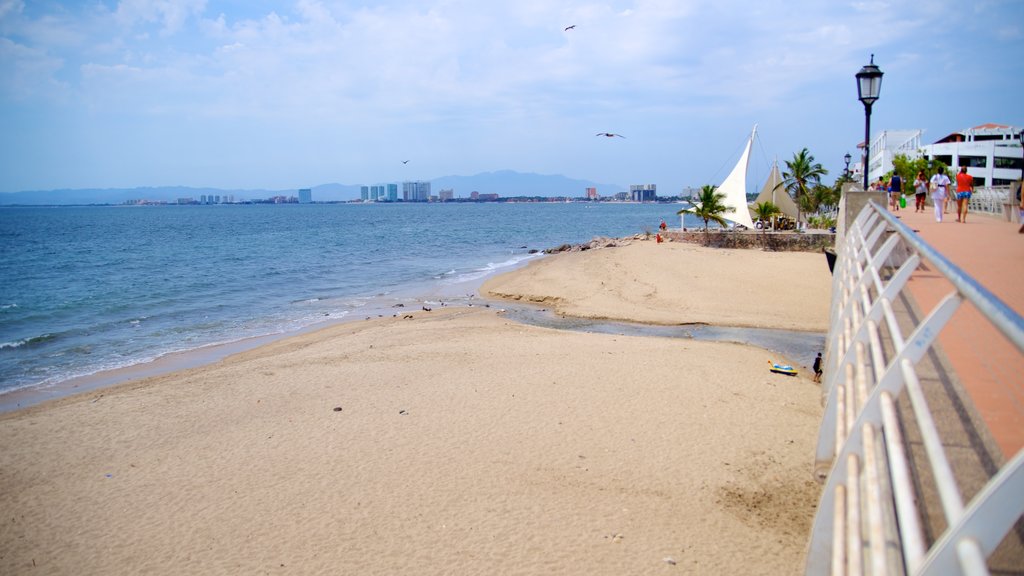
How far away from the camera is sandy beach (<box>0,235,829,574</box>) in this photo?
611 centimetres

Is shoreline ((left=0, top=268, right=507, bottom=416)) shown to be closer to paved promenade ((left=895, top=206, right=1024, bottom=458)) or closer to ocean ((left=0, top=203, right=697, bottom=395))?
ocean ((left=0, top=203, right=697, bottom=395))

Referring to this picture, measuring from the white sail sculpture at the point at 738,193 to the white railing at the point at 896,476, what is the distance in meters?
39.0

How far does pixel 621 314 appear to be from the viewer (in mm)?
19219

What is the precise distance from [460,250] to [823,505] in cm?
4934

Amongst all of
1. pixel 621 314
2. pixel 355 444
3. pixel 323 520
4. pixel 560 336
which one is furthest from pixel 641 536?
pixel 621 314

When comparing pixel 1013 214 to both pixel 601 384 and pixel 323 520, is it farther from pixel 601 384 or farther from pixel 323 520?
pixel 323 520

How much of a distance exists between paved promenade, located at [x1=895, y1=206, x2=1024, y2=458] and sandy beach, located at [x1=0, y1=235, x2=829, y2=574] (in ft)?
7.59

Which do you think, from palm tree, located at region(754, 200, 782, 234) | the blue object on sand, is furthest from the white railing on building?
palm tree, located at region(754, 200, 782, 234)

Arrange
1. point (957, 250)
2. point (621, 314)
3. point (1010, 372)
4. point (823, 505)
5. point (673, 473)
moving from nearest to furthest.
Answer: point (823, 505), point (1010, 372), point (673, 473), point (957, 250), point (621, 314)

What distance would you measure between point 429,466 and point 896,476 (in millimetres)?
6279

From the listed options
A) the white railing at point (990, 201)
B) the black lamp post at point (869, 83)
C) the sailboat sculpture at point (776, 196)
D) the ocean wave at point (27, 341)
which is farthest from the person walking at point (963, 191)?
the sailboat sculpture at point (776, 196)

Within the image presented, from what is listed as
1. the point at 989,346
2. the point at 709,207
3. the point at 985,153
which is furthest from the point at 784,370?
the point at 985,153

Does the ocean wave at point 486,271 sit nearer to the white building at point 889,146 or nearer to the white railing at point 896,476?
the white railing at point 896,476

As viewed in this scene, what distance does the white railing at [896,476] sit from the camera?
1.51 m
